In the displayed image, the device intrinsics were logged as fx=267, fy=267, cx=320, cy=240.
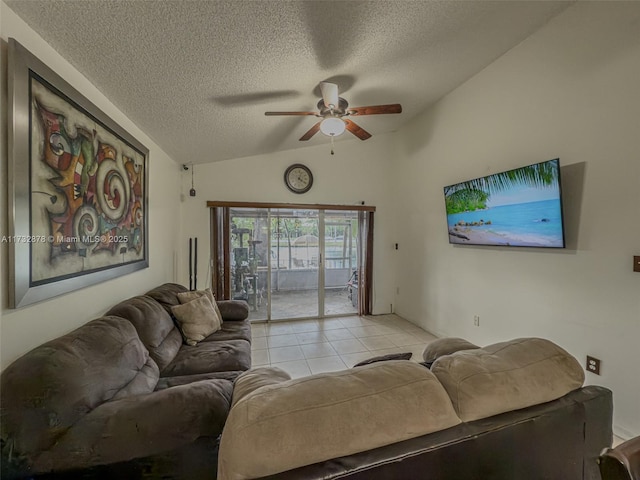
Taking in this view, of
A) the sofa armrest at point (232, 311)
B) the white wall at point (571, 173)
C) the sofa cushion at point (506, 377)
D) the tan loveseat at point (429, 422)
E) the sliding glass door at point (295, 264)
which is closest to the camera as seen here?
the tan loveseat at point (429, 422)

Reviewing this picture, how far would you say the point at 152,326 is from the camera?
1911 millimetres

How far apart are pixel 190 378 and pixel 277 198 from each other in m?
2.90

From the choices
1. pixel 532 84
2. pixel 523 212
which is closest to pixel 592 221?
pixel 523 212

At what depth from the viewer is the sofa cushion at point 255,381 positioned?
3.12ft

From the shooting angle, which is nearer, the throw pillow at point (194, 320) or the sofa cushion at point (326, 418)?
the sofa cushion at point (326, 418)

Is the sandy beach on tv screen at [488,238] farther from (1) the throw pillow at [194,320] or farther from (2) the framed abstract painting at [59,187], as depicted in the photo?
(2) the framed abstract painting at [59,187]

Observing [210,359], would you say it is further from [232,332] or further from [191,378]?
[232,332]

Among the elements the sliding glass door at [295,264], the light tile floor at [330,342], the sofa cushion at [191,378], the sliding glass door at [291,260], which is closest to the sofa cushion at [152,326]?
the sofa cushion at [191,378]

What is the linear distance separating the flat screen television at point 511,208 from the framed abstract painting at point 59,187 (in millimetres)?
3217

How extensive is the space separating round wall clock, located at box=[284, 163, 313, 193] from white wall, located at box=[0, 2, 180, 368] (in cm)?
176

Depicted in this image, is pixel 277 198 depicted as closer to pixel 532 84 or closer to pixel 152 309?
pixel 152 309

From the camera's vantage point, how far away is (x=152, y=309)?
79.8 inches

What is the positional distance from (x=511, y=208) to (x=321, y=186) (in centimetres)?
264

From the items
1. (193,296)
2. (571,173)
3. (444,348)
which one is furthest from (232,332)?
(571,173)
